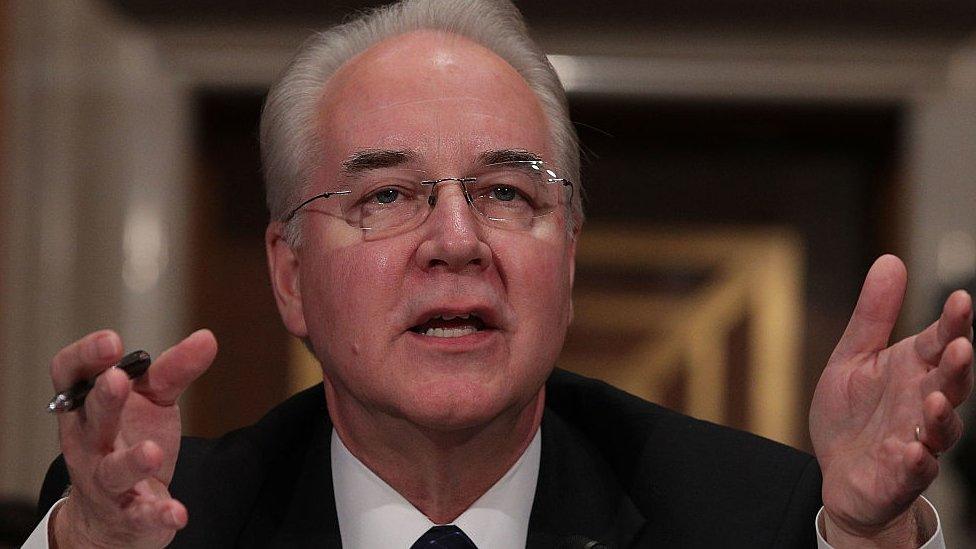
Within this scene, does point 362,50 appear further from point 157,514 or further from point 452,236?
point 157,514

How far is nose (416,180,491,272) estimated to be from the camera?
1530 mm

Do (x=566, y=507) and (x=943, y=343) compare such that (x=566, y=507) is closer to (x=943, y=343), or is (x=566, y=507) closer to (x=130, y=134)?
(x=943, y=343)

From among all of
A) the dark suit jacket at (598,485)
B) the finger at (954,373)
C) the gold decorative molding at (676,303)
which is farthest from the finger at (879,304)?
the gold decorative molding at (676,303)

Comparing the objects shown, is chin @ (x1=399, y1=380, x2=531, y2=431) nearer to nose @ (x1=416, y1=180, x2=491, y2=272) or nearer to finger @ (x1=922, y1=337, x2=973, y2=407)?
nose @ (x1=416, y1=180, x2=491, y2=272)

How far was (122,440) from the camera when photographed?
1322mm

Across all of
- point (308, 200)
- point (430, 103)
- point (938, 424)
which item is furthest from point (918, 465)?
→ point (308, 200)

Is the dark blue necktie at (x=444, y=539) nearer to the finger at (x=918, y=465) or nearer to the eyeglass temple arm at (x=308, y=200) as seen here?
the eyeglass temple arm at (x=308, y=200)

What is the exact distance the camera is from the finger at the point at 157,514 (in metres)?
1.25

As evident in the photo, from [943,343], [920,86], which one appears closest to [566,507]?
[943,343]

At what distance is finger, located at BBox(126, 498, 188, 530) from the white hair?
21.8 inches

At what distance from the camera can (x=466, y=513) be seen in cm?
163

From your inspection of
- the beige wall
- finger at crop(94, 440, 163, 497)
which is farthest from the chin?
the beige wall

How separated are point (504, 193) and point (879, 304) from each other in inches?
20.7

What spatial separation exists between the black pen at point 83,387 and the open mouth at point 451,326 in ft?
1.19
